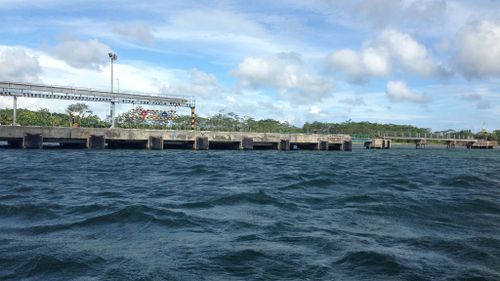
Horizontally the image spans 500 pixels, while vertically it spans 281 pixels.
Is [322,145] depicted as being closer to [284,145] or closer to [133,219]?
[284,145]

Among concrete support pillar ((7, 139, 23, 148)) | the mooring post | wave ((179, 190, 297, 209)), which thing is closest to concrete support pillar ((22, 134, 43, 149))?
concrete support pillar ((7, 139, 23, 148))

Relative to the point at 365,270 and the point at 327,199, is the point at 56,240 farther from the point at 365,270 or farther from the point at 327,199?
the point at 327,199

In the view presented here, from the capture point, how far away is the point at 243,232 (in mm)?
9594

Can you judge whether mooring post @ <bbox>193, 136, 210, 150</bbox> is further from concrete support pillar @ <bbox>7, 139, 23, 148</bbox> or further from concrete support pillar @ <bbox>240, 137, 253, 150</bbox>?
concrete support pillar @ <bbox>7, 139, 23, 148</bbox>

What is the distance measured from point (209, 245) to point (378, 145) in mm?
95449

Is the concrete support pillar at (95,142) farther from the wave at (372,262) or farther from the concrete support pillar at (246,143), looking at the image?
the wave at (372,262)

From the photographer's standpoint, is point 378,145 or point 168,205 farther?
point 378,145

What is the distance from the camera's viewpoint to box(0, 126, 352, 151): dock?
43031mm

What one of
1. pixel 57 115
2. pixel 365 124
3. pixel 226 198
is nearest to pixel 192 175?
pixel 226 198

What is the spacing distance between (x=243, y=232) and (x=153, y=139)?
42896mm

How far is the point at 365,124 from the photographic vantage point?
579 ft

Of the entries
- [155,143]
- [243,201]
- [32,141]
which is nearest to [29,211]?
[243,201]

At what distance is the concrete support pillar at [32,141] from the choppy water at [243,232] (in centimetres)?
2743

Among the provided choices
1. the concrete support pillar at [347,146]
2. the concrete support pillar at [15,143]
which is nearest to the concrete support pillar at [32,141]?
the concrete support pillar at [15,143]
